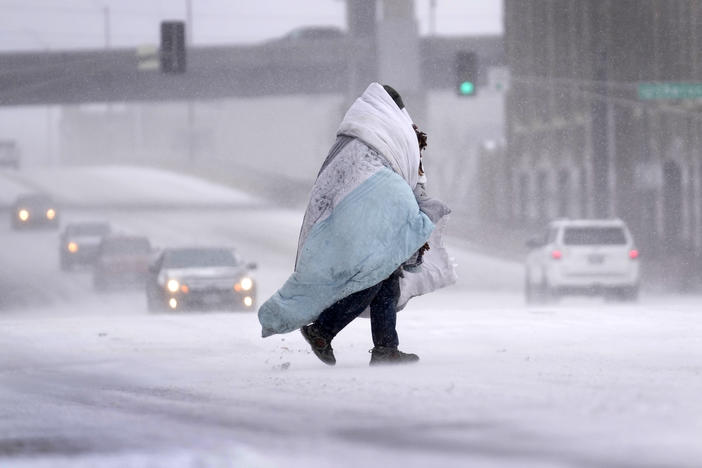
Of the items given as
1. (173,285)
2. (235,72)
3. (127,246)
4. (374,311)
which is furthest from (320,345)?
(235,72)

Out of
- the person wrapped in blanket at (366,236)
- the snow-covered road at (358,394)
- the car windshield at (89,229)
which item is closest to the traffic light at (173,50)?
the car windshield at (89,229)

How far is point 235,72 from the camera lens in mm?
84688

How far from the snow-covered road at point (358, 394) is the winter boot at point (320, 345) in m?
0.13

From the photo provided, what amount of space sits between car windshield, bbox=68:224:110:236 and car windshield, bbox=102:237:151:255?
6.33m

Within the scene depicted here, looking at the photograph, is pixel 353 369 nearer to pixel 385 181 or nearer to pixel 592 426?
pixel 385 181

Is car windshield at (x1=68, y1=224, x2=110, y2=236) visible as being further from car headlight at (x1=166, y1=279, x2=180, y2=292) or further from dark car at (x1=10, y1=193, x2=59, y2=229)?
car headlight at (x1=166, y1=279, x2=180, y2=292)

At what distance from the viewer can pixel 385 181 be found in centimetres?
803

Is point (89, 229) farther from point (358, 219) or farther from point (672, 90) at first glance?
point (358, 219)

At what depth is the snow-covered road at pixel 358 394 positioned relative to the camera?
474 cm

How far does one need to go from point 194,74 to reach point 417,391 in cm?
7736

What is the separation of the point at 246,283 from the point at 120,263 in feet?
38.8

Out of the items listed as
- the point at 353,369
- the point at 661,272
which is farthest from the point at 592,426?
the point at 661,272

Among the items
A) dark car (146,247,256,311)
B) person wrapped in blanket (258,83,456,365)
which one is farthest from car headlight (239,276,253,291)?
person wrapped in blanket (258,83,456,365)

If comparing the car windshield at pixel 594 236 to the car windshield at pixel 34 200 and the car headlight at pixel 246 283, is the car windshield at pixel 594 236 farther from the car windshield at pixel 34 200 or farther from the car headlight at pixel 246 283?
the car windshield at pixel 34 200
